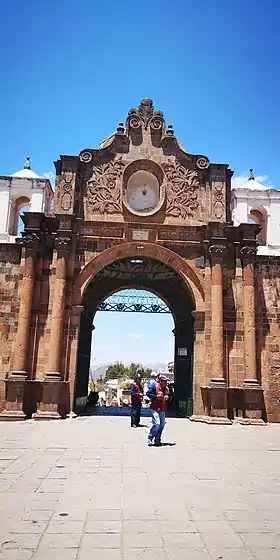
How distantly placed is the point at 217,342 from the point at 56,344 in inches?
186

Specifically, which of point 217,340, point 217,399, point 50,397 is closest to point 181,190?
point 217,340

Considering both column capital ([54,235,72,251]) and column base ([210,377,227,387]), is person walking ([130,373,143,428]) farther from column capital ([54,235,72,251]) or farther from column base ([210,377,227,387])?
column capital ([54,235,72,251])

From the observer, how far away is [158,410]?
27.5 ft

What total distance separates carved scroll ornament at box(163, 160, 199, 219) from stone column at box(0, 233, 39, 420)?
4.53 m

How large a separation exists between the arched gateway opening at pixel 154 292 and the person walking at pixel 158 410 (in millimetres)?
4789

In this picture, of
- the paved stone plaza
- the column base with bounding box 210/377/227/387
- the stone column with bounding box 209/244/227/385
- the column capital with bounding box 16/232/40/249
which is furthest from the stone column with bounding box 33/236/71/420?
the stone column with bounding box 209/244/227/385

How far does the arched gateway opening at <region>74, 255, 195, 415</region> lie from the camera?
45.3 ft

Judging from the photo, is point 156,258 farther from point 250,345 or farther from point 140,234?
point 250,345

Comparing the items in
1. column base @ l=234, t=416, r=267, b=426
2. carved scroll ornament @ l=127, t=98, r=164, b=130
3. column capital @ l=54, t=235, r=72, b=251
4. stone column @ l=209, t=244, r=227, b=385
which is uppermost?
carved scroll ornament @ l=127, t=98, r=164, b=130

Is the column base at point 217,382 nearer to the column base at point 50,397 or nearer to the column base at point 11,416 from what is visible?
the column base at point 50,397

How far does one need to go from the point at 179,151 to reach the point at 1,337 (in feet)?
27.4

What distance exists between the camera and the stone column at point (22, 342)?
11727 mm

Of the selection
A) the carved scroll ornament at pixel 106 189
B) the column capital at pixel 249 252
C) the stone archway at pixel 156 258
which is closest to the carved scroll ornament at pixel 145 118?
the carved scroll ornament at pixel 106 189

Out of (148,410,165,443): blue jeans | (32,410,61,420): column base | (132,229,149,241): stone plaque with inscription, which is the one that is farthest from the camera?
(132,229,149,241): stone plaque with inscription
